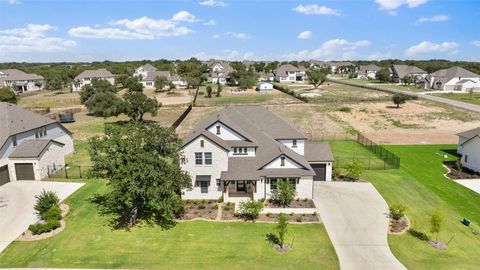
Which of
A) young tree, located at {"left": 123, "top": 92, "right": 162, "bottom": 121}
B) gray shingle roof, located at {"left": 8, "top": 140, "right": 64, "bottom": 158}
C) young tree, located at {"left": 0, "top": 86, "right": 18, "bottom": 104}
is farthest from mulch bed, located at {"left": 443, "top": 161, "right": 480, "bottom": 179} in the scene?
young tree, located at {"left": 0, "top": 86, "right": 18, "bottom": 104}

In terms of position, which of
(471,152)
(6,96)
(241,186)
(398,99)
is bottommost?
(241,186)

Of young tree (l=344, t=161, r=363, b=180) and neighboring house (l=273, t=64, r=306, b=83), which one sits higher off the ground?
neighboring house (l=273, t=64, r=306, b=83)

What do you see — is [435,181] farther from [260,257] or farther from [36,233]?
[36,233]

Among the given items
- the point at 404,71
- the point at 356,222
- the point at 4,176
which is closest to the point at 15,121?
the point at 4,176

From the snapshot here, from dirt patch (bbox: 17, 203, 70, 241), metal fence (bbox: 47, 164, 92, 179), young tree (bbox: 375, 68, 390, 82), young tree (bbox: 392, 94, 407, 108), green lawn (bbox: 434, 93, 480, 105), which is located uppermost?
young tree (bbox: 375, 68, 390, 82)

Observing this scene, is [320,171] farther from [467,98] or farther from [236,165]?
[467,98]

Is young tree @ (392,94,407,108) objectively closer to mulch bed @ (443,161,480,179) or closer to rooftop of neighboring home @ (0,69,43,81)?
mulch bed @ (443,161,480,179)
